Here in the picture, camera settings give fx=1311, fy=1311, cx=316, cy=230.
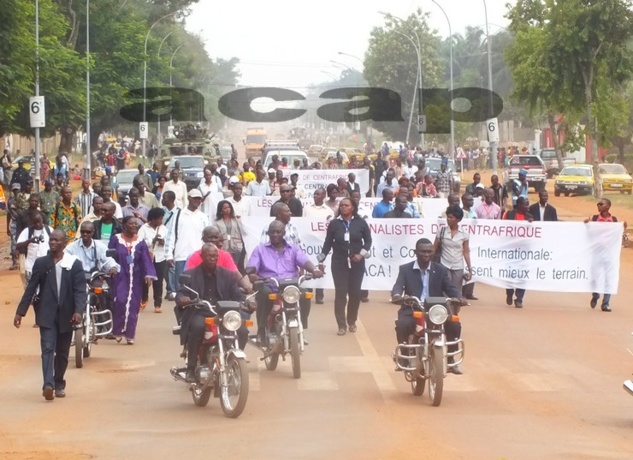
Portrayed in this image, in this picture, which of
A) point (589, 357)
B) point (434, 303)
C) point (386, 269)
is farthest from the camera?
point (386, 269)

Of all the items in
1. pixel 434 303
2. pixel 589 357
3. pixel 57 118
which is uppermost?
pixel 57 118

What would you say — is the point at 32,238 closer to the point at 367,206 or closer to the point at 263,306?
the point at 263,306

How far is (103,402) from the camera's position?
1170cm

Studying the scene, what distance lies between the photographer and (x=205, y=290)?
446 inches

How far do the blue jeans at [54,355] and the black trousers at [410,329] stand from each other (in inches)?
117

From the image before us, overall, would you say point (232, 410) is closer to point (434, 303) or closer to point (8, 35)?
point (434, 303)

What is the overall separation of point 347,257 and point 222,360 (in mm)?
5620

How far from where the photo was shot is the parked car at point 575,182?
2153 inches

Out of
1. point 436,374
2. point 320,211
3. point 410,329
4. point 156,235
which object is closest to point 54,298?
point 410,329

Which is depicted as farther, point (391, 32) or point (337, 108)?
point (337, 108)

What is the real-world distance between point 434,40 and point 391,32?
3.37 m

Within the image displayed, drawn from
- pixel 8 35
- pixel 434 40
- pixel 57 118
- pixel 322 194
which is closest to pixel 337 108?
pixel 434 40

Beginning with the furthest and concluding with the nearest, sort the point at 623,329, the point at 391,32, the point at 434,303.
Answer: the point at 391,32 → the point at 623,329 → the point at 434,303

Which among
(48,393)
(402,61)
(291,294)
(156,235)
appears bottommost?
(48,393)
